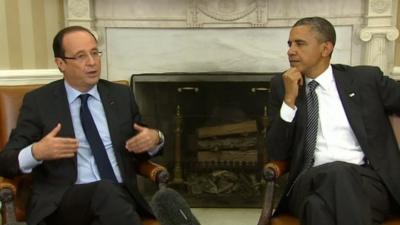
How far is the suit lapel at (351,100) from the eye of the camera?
2053mm

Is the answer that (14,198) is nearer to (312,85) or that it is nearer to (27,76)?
(312,85)

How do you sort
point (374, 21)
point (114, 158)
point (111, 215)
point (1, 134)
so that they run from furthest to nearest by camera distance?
1. point (374, 21)
2. point (1, 134)
3. point (114, 158)
4. point (111, 215)

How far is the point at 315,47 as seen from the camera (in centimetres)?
211

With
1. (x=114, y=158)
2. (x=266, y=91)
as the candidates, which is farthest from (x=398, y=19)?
(x=114, y=158)

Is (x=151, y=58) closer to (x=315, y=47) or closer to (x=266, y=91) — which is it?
(x=266, y=91)

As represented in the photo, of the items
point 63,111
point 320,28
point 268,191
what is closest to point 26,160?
point 63,111

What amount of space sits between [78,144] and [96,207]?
9.8 inches

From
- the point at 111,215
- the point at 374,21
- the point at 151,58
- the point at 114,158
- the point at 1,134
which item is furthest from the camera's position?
the point at 151,58

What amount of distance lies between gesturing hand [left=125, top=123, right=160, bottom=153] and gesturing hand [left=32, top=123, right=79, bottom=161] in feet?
0.71

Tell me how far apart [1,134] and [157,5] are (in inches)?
52.2

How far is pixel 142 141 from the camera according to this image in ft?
6.32

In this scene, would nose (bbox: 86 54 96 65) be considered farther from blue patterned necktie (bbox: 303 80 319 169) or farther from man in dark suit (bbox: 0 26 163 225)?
blue patterned necktie (bbox: 303 80 319 169)

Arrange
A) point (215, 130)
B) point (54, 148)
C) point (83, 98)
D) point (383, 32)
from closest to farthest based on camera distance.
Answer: point (54, 148) < point (83, 98) < point (383, 32) < point (215, 130)

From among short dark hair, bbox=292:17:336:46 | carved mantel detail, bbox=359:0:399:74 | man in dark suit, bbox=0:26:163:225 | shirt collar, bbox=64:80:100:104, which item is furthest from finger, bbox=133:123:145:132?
carved mantel detail, bbox=359:0:399:74
